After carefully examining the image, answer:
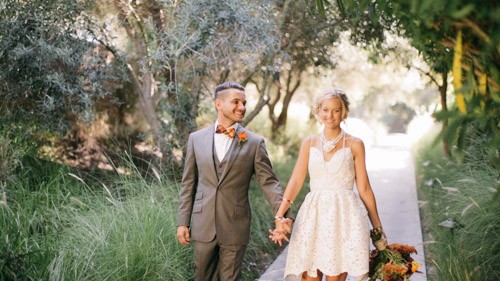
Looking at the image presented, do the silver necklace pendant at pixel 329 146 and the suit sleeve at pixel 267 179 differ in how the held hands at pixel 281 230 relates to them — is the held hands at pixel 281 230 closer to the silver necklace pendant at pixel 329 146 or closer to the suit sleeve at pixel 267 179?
the suit sleeve at pixel 267 179

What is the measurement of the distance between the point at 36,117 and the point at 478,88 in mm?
7051

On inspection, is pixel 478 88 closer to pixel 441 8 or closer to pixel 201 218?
pixel 441 8

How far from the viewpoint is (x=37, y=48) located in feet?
27.1

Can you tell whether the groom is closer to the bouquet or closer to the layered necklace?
the layered necklace

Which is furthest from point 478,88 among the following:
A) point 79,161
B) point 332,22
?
point 79,161

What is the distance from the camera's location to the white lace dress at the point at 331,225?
16.9 ft

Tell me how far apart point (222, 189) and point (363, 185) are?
42.6 inches

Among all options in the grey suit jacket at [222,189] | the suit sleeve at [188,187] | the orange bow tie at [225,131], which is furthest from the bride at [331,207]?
the suit sleeve at [188,187]

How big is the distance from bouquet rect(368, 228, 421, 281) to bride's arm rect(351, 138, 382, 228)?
0.11 m

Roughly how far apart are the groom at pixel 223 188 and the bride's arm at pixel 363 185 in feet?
1.98

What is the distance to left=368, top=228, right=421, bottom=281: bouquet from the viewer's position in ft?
16.4

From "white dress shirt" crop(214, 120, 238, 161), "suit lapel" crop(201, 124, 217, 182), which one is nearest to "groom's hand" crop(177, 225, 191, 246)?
"suit lapel" crop(201, 124, 217, 182)

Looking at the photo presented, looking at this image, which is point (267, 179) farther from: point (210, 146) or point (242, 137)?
point (210, 146)

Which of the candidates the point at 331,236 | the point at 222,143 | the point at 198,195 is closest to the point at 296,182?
the point at 331,236
